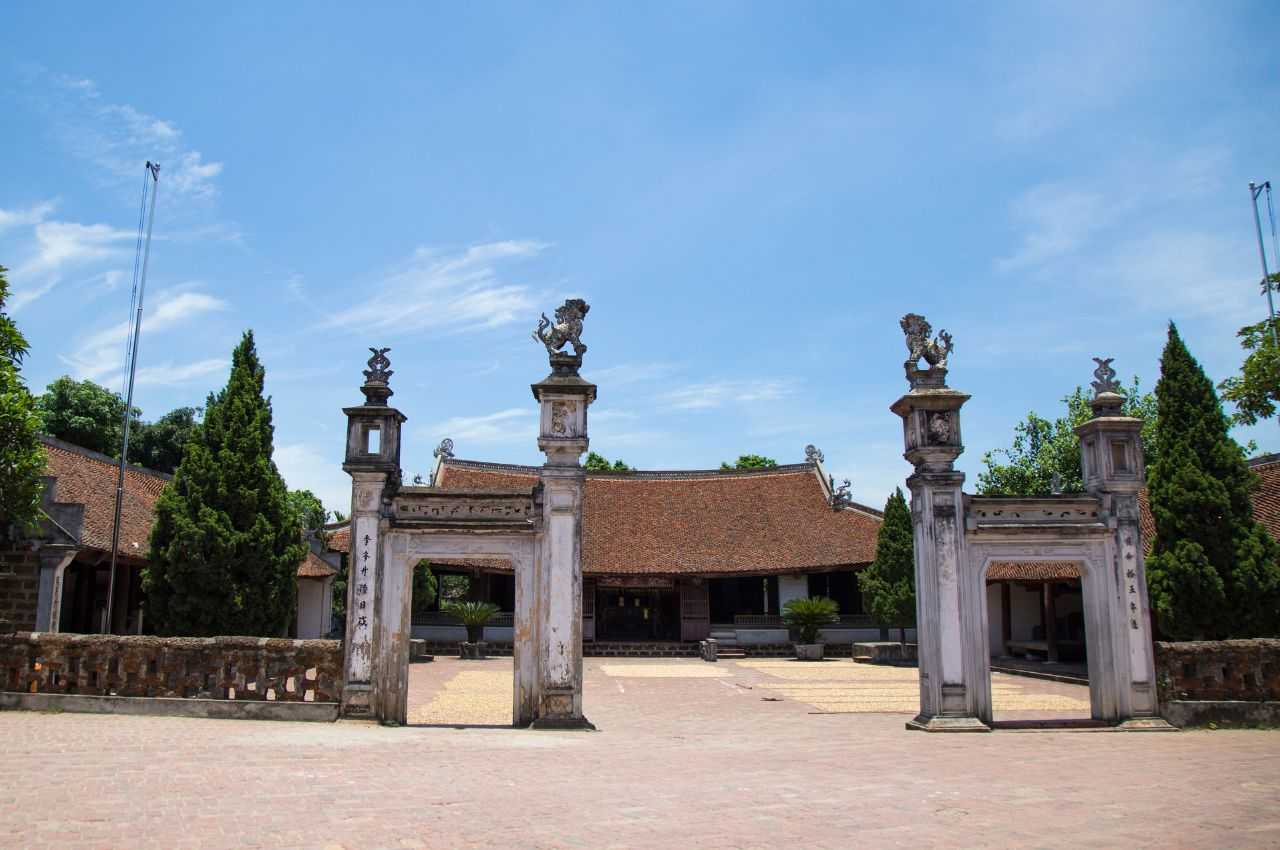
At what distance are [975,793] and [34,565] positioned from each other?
16744mm

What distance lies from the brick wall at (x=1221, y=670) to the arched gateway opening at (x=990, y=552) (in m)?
0.34

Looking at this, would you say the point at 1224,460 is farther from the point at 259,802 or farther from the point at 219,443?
the point at 219,443

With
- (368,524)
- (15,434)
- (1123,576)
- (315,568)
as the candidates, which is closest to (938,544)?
(1123,576)

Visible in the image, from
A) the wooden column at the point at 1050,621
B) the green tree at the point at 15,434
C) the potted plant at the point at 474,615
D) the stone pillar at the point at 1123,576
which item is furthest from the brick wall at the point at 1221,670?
the potted plant at the point at 474,615

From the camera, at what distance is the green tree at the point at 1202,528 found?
18.7 m

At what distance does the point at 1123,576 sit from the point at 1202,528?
8162 millimetres

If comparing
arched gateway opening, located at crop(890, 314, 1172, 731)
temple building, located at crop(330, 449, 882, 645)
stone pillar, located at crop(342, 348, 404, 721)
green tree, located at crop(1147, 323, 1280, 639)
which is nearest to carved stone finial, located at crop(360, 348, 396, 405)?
stone pillar, located at crop(342, 348, 404, 721)

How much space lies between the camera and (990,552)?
41.8 ft

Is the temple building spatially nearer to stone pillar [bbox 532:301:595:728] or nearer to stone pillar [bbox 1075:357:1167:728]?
stone pillar [bbox 532:301:595:728]

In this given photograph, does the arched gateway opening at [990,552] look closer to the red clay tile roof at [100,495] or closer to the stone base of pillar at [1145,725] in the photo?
the stone base of pillar at [1145,725]

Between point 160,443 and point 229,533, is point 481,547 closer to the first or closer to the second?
point 229,533

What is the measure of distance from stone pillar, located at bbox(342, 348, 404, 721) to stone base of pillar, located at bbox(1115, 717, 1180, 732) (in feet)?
31.7

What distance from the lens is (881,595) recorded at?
29938 mm

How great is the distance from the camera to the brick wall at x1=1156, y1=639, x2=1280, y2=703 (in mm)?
12758
